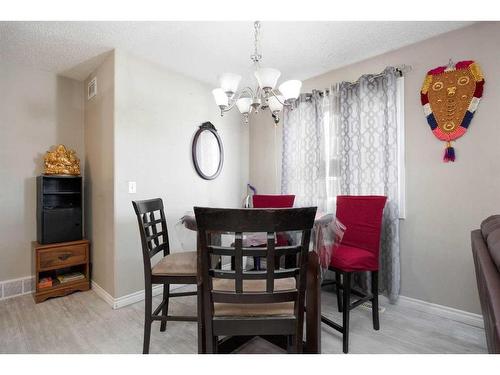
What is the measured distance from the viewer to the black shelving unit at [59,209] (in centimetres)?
242

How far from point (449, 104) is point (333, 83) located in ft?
3.72

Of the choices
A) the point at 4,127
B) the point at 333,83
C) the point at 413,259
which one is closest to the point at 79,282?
the point at 4,127

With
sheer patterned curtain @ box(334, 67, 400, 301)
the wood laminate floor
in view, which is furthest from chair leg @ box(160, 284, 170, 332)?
sheer patterned curtain @ box(334, 67, 400, 301)

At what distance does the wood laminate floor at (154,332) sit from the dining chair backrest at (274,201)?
3.46ft

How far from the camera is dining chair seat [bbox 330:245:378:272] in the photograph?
179cm

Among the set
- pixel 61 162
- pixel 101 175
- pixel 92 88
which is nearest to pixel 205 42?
pixel 92 88

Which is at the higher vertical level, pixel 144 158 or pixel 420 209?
pixel 144 158

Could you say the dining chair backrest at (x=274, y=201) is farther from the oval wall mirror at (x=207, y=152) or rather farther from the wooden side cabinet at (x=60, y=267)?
the wooden side cabinet at (x=60, y=267)

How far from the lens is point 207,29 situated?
6.70 feet

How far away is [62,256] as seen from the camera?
2473 millimetres

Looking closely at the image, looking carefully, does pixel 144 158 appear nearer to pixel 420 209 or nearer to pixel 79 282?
pixel 79 282

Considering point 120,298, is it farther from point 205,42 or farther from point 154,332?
point 205,42

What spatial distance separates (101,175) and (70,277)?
1118 millimetres

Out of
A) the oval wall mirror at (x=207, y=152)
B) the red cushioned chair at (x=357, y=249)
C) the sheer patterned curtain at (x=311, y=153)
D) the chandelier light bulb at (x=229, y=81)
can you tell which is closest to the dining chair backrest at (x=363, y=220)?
the red cushioned chair at (x=357, y=249)
